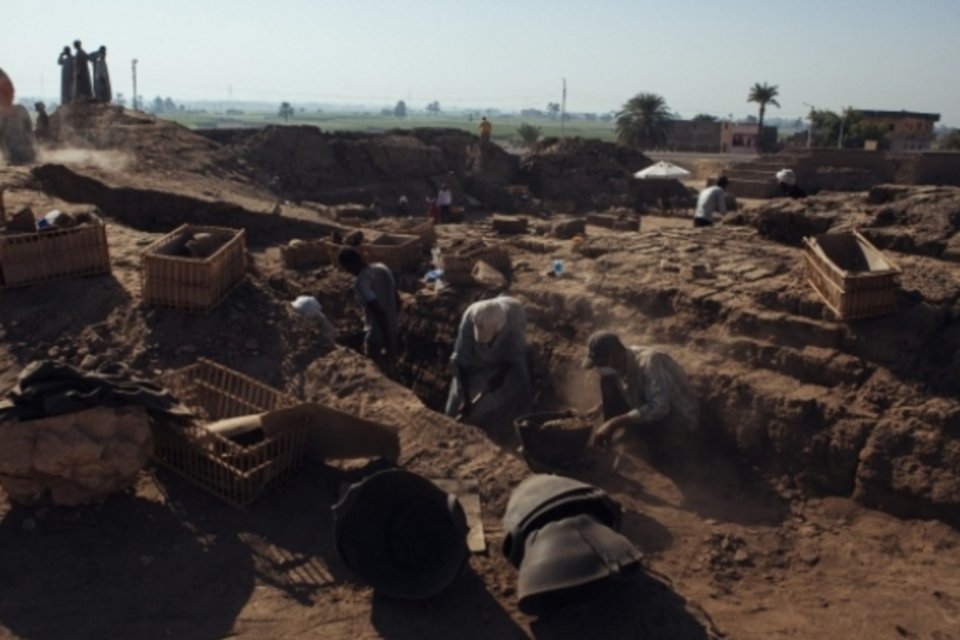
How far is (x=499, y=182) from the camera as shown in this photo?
25.5 m

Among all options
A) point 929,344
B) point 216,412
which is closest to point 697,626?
point 929,344

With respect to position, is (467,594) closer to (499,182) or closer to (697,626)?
(697,626)

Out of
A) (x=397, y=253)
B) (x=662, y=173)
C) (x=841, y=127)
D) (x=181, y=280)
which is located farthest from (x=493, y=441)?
(x=841, y=127)

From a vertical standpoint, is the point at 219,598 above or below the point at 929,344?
below

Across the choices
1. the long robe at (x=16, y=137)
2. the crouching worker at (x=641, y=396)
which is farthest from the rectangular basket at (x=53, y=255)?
the long robe at (x=16, y=137)

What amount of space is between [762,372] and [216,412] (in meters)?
3.83

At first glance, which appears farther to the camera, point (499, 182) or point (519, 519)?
point (499, 182)

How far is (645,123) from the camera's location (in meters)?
47.8

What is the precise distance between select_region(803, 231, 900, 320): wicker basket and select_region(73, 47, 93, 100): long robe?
58.0 ft

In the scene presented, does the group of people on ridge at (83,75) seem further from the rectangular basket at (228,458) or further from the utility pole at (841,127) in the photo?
the utility pole at (841,127)

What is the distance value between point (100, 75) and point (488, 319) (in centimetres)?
1697

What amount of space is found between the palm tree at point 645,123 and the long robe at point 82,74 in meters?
33.6

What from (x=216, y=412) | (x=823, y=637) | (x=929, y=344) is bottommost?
(x=823, y=637)

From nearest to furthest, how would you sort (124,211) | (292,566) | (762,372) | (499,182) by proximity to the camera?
(292,566) < (762,372) < (124,211) < (499,182)
